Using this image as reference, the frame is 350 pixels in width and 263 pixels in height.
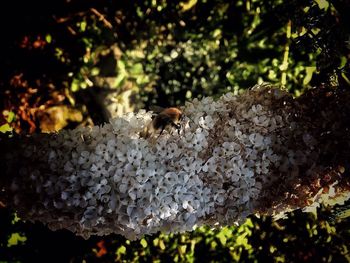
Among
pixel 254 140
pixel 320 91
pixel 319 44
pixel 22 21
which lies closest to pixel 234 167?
pixel 254 140

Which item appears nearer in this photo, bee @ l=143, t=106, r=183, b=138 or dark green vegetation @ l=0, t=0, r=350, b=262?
bee @ l=143, t=106, r=183, b=138

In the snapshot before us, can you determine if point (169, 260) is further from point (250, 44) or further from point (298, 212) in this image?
point (250, 44)

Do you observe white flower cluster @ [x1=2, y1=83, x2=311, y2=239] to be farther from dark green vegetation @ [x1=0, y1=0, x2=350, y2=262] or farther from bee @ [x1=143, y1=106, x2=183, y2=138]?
dark green vegetation @ [x1=0, y1=0, x2=350, y2=262]

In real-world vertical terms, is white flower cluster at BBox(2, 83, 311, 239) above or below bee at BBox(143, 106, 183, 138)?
below

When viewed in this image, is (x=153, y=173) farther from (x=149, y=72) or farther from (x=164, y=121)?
(x=149, y=72)

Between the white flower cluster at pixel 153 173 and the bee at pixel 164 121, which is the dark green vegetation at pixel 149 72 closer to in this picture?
the white flower cluster at pixel 153 173

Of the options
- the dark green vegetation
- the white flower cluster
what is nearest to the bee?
the white flower cluster
